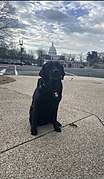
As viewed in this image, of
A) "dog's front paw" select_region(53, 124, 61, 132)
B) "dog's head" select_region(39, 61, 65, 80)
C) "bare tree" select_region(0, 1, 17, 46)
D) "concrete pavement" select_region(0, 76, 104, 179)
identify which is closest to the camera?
"concrete pavement" select_region(0, 76, 104, 179)

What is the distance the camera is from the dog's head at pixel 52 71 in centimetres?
296

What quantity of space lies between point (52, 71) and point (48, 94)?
0.43 meters

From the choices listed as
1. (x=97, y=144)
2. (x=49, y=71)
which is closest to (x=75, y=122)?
(x=97, y=144)

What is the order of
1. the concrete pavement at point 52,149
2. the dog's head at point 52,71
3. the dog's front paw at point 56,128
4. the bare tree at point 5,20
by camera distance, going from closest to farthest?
the concrete pavement at point 52,149
the dog's head at point 52,71
the dog's front paw at point 56,128
the bare tree at point 5,20

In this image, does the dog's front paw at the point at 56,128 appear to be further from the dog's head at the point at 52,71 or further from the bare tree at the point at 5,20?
the bare tree at the point at 5,20

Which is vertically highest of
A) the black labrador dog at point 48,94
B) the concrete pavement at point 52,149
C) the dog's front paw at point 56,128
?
the black labrador dog at point 48,94

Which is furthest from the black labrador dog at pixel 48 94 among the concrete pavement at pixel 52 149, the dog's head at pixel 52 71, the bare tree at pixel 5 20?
the bare tree at pixel 5 20

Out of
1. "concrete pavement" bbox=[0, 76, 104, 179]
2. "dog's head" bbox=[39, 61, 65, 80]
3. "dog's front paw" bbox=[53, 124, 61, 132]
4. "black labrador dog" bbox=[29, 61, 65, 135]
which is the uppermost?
"dog's head" bbox=[39, 61, 65, 80]

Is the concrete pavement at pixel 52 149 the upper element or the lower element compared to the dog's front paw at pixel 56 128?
lower

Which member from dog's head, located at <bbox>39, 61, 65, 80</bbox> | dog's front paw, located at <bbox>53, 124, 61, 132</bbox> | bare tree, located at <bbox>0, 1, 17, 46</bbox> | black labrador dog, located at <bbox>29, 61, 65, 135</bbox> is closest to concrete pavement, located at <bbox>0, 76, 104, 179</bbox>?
dog's front paw, located at <bbox>53, 124, 61, 132</bbox>

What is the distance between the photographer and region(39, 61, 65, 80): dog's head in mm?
2963

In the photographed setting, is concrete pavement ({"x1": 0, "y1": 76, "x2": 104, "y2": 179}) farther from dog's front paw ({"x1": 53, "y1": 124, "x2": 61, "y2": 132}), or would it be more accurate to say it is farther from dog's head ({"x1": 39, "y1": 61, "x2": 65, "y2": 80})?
dog's head ({"x1": 39, "y1": 61, "x2": 65, "y2": 80})

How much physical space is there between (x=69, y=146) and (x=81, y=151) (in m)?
0.22

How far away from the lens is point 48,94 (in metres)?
3.22
